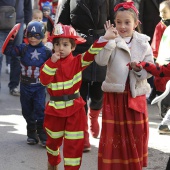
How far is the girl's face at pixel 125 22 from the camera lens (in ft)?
17.9

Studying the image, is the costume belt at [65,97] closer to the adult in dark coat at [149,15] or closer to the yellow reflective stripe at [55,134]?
the yellow reflective stripe at [55,134]

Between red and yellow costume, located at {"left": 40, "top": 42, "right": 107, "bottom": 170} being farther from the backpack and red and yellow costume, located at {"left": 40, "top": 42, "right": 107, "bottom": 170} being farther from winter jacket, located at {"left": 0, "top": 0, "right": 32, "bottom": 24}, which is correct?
winter jacket, located at {"left": 0, "top": 0, "right": 32, "bottom": 24}

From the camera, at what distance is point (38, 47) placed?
6.54 meters

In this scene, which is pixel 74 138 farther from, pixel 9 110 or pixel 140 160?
pixel 9 110

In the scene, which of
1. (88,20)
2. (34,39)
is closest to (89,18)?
(88,20)

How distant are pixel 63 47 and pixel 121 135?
97cm

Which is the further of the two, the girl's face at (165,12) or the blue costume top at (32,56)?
the girl's face at (165,12)

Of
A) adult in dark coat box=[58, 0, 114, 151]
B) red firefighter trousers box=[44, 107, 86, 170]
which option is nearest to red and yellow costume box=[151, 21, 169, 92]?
adult in dark coat box=[58, 0, 114, 151]

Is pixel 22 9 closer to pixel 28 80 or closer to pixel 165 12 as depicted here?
pixel 165 12

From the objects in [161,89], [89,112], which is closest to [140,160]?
[89,112]

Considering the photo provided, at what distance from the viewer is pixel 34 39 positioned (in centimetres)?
649

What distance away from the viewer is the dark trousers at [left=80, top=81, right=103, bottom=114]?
661 centimetres

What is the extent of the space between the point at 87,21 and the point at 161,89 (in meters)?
2.16

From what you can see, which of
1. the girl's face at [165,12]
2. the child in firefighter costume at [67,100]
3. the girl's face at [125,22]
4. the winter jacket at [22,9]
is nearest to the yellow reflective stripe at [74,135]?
the child in firefighter costume at [67,100]
